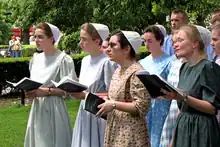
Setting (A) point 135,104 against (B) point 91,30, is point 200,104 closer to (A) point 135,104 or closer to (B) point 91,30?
(A) point 135,104

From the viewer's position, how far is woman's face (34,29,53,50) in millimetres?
5914

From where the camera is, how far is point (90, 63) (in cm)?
576

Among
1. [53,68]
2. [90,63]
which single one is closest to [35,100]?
[53,68]

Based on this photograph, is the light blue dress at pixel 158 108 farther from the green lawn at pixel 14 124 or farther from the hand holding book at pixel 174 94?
the green lawn at pixel 14 124

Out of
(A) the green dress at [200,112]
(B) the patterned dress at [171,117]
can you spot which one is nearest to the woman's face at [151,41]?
(B) the patterned dress at [171,117]

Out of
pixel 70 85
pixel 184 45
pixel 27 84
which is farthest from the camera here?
pixel 27 84

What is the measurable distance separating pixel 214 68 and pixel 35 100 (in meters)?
2.50

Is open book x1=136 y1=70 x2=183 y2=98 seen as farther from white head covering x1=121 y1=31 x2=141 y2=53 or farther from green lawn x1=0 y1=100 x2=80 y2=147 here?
green lawn x1=0 y1=100 x2=80 y2=147

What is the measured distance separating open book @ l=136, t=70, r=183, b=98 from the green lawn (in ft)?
15.7

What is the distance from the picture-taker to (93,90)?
5633 millimetres

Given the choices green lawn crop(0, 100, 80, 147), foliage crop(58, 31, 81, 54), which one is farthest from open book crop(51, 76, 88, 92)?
foliage crop(58, 31, 81, 54)

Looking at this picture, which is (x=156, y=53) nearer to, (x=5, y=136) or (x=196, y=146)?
(x=196, y=146)

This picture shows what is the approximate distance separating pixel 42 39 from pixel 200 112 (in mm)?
2348

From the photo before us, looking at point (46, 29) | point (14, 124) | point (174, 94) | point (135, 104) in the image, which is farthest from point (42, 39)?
point (14, 124)
